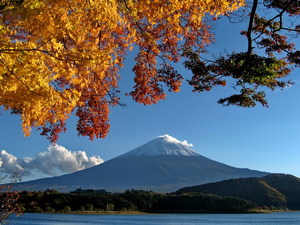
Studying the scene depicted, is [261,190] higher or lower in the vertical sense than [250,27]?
higher

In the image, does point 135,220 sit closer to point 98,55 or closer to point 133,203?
point 133,203

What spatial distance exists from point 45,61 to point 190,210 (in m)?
148

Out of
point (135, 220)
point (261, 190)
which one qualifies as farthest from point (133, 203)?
point (261, 190)

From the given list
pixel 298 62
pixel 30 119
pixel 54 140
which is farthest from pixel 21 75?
pixel 298 62

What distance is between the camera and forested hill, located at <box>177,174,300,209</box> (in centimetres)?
17675

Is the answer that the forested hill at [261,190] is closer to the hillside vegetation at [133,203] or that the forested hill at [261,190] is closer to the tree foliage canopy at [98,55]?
the hillside vegetation at [133,203]

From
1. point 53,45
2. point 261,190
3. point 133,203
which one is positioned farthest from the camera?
point 261,190

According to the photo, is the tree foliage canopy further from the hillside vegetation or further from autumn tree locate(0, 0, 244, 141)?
the hillside vegetation

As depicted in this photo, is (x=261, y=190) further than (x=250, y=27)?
Yes

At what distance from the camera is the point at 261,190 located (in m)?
180

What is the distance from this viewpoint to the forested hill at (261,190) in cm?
17675

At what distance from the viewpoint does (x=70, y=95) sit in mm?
6672

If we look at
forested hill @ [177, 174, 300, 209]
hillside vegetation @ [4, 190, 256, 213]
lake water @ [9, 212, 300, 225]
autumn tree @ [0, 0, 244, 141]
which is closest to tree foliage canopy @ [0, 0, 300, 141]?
autumn tree @ [0, 0, 244, 141]

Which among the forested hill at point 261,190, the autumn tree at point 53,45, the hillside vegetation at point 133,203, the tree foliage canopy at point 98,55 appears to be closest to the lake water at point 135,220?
the hillside vegetation at point 133,203
